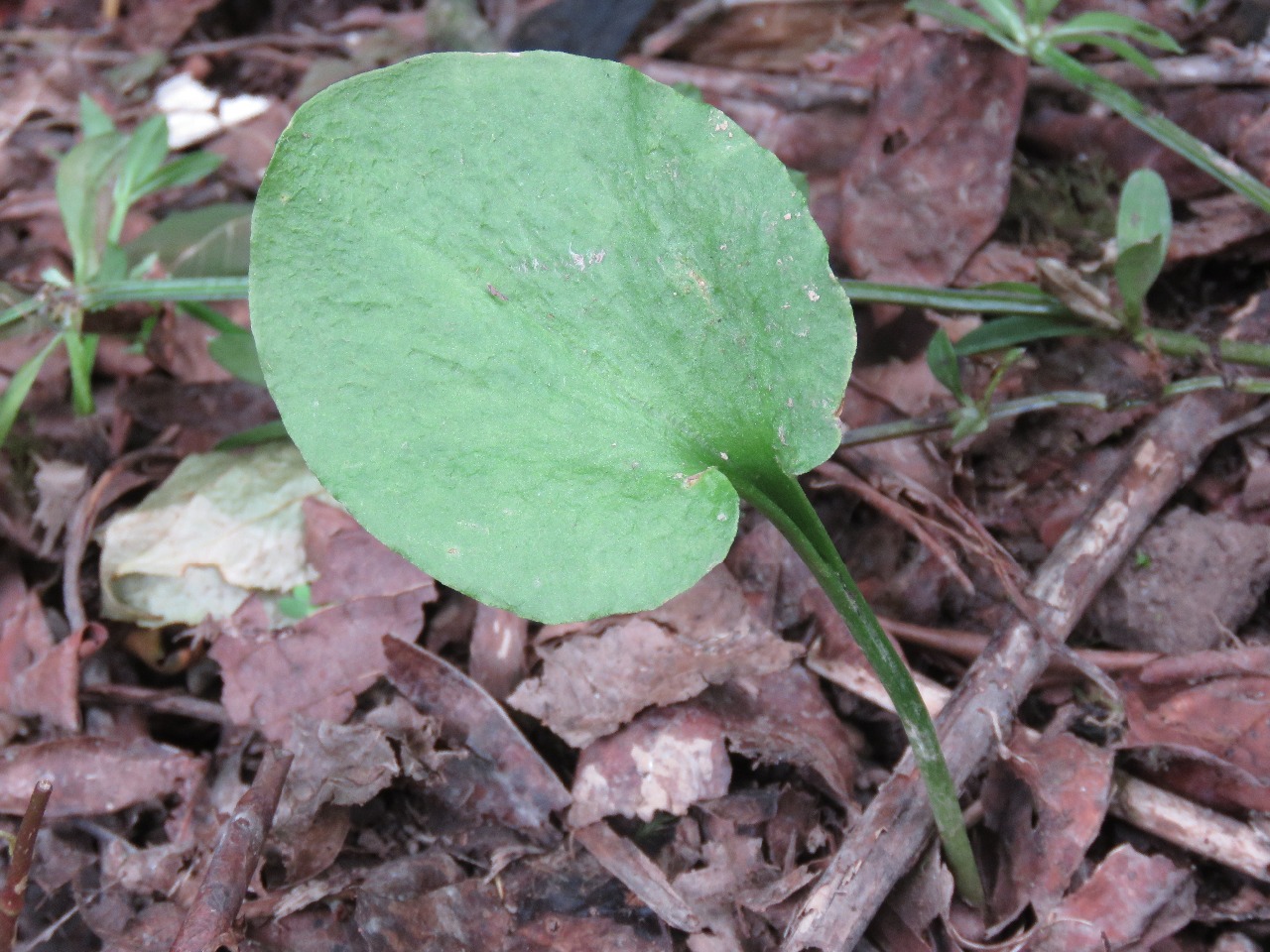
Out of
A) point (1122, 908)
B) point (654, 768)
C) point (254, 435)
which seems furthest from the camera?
point (254, 435)

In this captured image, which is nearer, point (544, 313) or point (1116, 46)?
point (544, 313)

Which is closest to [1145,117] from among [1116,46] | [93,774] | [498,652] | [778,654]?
[1116,46]

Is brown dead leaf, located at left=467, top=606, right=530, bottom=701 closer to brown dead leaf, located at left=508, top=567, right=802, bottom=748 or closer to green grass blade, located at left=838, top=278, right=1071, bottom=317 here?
brown dead leaf, located at left=508, top=567, right=802, bottom=748

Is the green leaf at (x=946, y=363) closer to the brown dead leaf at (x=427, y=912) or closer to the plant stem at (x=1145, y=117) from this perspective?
the plant stem at (x=1145, y=117)

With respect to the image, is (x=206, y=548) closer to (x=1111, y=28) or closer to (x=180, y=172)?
(x=180, y=172)

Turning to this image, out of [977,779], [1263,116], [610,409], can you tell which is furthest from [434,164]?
[1263,116]

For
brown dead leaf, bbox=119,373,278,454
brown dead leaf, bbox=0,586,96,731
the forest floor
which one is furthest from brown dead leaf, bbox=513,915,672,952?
brown dead leaf, bbox=119,373,278,454

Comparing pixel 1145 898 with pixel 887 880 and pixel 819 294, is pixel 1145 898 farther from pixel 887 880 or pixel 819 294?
pixel 819 294
